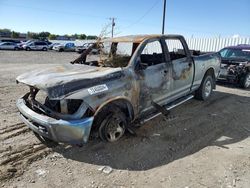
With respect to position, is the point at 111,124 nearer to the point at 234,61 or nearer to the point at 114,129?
the point at 114,129

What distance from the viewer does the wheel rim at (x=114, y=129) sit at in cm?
407

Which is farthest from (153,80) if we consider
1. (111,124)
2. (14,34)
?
(14,34)

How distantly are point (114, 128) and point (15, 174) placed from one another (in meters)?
1.62

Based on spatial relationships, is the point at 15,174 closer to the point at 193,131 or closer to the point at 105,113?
the point at 105,113

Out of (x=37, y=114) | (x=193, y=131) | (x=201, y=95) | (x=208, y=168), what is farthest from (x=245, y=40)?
(x=37, y=114)

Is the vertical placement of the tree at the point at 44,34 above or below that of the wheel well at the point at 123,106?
above

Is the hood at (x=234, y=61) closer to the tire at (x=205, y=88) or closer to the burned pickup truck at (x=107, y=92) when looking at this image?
the tire at (x=205, y=88)

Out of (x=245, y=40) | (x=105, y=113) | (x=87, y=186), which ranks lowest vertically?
(x=87, y=186)

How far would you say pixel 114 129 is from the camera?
164 inches

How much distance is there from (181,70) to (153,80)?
1.14m

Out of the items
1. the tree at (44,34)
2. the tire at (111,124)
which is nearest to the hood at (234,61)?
the tire at (111,124)

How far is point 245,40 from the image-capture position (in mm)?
15359

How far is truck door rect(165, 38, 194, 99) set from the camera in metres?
5.36

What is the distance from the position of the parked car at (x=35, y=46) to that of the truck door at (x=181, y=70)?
3452 centimetres
